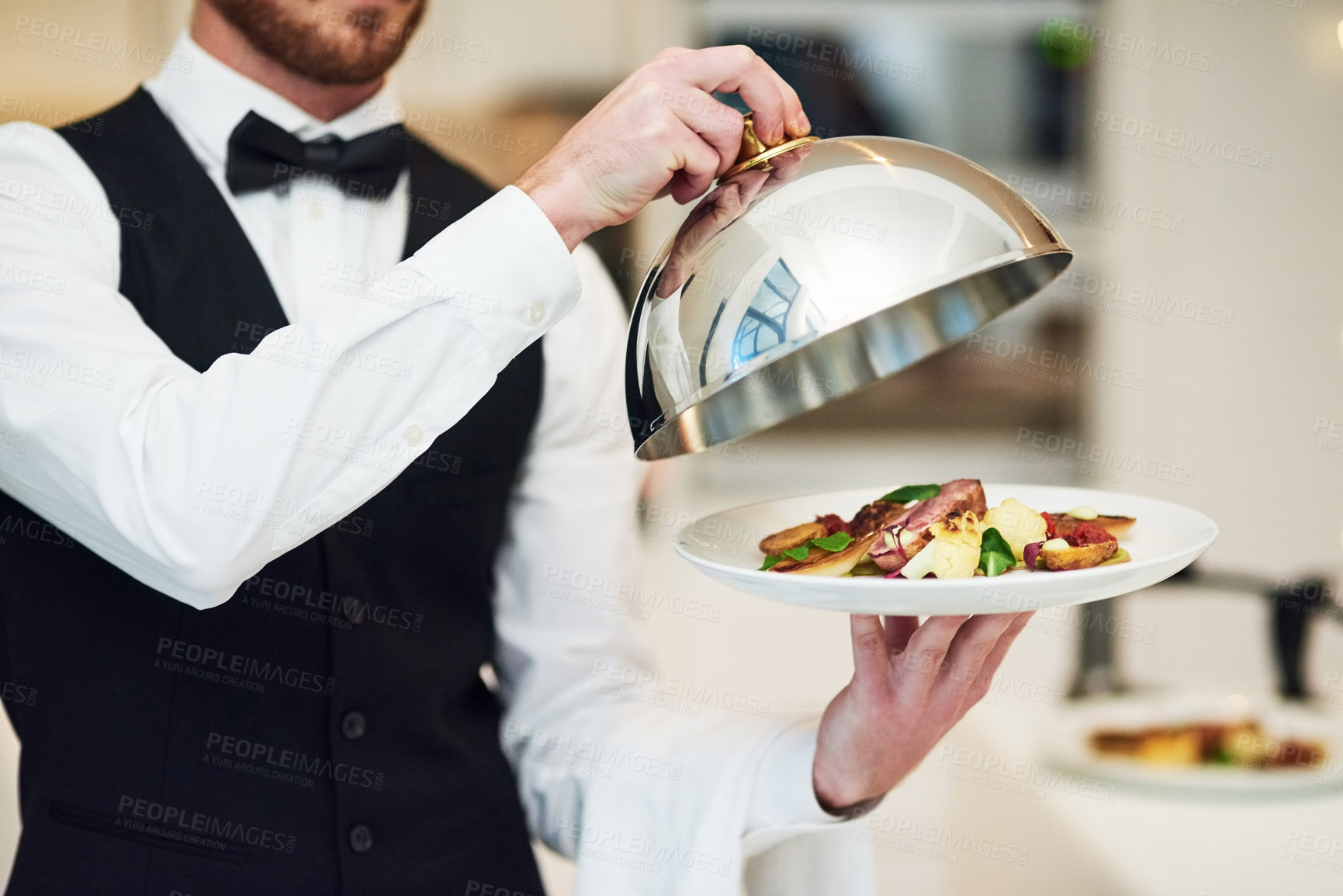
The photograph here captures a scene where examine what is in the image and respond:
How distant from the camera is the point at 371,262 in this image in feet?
3.93

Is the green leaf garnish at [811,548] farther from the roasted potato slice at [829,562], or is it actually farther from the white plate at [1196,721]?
the white plate at [1196,721]

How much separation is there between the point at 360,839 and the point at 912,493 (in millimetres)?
613

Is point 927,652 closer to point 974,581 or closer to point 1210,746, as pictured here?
point 974,581

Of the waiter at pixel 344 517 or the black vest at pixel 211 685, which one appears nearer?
the waiter at pixel 344 517

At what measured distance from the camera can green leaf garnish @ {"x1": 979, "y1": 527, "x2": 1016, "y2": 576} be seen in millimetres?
761

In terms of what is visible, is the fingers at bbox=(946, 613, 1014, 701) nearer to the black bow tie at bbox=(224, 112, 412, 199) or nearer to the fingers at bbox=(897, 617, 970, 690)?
the fingers at bbox=(897, 617, 970, 690)

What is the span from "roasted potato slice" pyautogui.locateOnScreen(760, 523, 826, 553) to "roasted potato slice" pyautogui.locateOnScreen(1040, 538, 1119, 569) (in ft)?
0.58

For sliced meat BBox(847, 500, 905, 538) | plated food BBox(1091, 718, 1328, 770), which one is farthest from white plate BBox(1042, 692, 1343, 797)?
sliced meat BBox(847, 500, 905, 538)

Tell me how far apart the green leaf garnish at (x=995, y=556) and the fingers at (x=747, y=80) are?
12.4 inches

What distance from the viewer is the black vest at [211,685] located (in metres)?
1.02

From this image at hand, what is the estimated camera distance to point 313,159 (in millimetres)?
1149

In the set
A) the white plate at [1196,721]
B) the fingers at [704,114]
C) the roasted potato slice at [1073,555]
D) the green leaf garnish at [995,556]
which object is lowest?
the white plate at [1196,721]

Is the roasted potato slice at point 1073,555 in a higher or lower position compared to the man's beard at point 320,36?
lower

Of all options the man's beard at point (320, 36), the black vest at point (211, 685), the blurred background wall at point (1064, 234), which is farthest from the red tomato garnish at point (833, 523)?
the blurred background wall at point (1064, 234)
